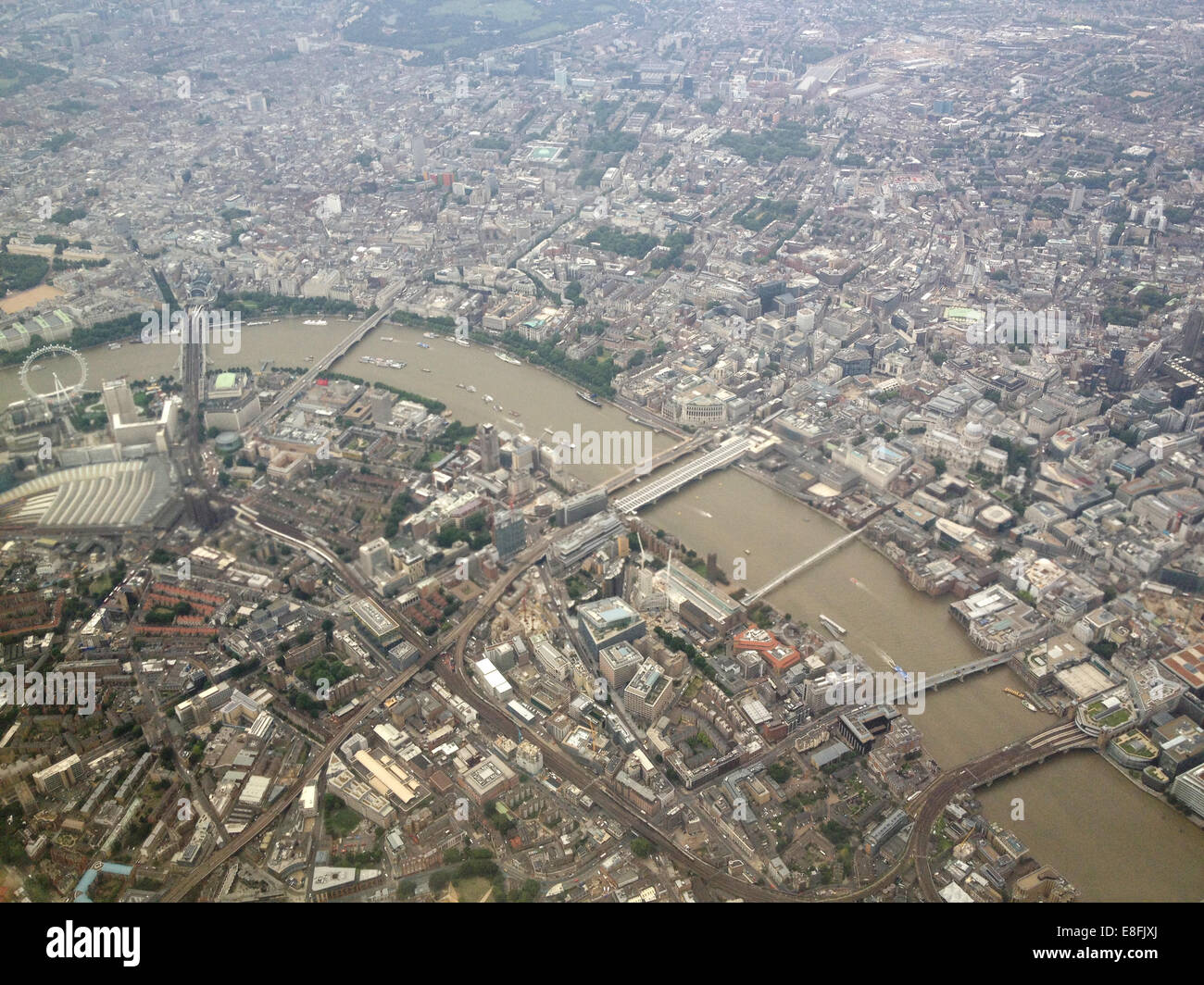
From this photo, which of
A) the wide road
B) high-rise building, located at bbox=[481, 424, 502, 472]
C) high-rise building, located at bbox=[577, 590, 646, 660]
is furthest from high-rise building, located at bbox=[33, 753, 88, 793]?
high-rise building, located at bbox=[481, 424, 502, 472]

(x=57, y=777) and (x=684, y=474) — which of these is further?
(x=684, y=474)

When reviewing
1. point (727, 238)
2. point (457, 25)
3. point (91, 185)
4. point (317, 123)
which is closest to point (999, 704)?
point (727, 238)

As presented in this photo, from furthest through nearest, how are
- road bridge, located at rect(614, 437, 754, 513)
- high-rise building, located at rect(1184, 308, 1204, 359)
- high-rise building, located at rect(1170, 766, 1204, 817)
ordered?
high-rise building, located at rect(1184, 308, 1204, 359) → road bridge, located at rect(614, 437, 754, 513) → high-rise building, located at rect(1170, 766, 1204, 817)

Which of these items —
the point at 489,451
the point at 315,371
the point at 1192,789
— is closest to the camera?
the point at 1192,789

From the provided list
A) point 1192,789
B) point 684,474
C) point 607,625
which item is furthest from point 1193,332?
point 607,625

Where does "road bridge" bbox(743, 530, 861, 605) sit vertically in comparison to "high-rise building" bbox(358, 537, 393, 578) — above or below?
below

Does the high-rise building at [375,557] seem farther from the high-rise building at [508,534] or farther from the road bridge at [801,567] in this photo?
the road bridge at [801,567]

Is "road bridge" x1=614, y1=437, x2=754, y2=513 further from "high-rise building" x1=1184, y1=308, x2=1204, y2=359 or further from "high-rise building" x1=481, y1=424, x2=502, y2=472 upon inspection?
"high-rise building" x1=1184, y1=308, x2=1204, y2=359

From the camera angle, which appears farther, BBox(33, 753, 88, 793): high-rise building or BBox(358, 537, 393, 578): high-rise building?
BBox(358, 537, 393, 578): high-rise building

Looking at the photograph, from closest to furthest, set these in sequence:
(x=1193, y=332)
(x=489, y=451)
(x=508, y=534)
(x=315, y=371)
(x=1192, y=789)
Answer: (x=1192, y=789)
(x=508, y=534)
(x=489, y=451)
(x=1193, y=332)
(x=315, y=371)

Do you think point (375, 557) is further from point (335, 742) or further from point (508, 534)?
point (335, 742)

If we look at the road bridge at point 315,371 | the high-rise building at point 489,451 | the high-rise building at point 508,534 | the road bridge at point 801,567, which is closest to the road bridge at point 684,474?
the high-rise building at point 508,534
